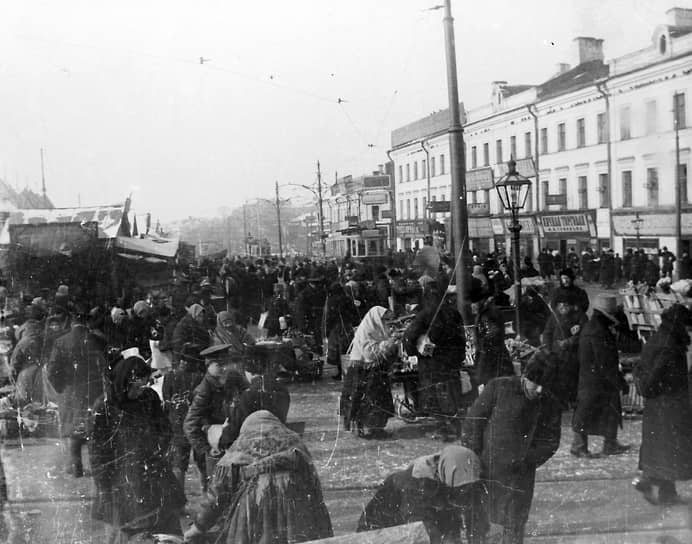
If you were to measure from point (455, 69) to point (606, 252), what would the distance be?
1.88 meters

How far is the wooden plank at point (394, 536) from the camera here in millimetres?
2732

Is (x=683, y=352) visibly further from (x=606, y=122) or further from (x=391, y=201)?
(x=391, y=201)

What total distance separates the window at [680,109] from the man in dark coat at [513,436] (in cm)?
234

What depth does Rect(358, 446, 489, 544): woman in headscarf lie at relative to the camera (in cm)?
279

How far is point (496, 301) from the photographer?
6.06m

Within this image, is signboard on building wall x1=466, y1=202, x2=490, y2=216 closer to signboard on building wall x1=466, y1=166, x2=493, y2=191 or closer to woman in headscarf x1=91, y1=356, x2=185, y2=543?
signboard on building wall x1=466, y1=166, x2=493, y2=191

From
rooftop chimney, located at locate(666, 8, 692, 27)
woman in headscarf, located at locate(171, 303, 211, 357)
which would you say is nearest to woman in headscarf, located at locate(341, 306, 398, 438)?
woman in headscarf, located at locate(171, 303, 211, 357)

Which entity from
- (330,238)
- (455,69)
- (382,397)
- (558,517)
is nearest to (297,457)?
(558,517)

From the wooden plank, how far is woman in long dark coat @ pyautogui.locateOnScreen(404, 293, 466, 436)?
2.71 m

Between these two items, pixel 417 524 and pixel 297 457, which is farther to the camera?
pixel 417 524

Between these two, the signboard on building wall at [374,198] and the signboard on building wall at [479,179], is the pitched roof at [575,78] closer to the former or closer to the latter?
the signboard on building wall at [479,179]

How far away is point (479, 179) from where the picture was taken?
582cm

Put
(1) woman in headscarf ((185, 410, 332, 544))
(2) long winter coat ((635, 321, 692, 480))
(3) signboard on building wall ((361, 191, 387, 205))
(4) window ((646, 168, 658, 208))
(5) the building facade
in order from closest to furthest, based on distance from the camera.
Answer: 1. (1) woman in headscarf ((185, 410, 332, 544))
2. (2) long winter coat ((635, 321, 692, 480))
3. (4) window ((646, 168, 658, 208))
4. (5) the building facade
5. (3) signboard on building wall ((361, 191, 387, 205))

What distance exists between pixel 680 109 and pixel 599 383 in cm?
206
